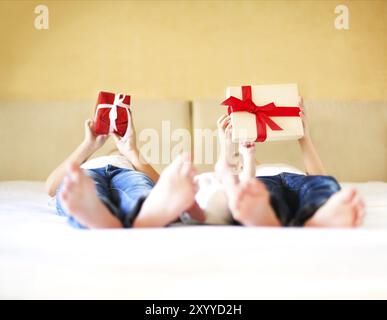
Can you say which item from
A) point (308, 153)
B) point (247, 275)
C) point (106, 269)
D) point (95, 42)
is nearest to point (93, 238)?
point (106, 269)

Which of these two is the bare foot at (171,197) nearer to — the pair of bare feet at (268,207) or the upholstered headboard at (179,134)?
the pair of bare feet at (268,207)

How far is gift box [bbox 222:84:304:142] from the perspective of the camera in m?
1.19

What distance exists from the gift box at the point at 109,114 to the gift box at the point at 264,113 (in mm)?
298

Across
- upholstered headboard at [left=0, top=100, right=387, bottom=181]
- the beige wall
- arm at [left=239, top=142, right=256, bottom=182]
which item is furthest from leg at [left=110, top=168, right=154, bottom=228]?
the beige wall

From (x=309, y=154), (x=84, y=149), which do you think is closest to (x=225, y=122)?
(x=309, y=154)

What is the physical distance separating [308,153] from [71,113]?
1.19 m

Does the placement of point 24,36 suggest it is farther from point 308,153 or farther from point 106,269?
point 106,269

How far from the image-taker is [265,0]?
219cm

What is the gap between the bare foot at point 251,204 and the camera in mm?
704

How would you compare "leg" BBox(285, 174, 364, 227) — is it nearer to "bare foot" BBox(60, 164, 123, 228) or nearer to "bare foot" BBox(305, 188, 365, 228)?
"bare foot" BBox(305, 188, 365, 228)

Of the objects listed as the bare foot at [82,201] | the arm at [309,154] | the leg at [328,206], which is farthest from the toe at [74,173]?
the arm at [309,154]

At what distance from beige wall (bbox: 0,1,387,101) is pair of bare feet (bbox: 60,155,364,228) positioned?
146cm

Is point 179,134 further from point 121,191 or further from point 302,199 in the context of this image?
point 302,199

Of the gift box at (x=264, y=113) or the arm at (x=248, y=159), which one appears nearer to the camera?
the arm at (x=248, y=159)
